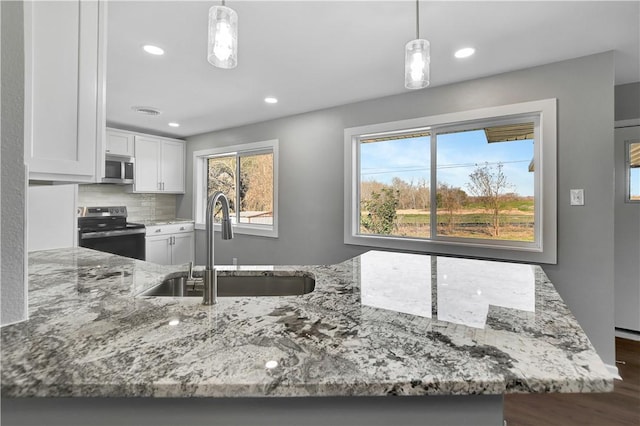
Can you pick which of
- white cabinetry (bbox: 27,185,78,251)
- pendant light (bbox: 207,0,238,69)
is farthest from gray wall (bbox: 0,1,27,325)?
white cabinetry (bbox: 27,185,78,251)

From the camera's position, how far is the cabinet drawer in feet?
14.3

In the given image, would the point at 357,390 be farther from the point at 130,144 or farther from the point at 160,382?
the point at 130,144

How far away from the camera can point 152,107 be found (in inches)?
139

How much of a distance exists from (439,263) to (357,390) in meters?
1.20

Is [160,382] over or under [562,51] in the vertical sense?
under

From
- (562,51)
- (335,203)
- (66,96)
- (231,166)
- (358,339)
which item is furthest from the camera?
(231,166)

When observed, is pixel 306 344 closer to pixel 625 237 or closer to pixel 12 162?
pixel 12 162

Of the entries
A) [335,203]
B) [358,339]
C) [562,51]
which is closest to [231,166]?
[335,203]

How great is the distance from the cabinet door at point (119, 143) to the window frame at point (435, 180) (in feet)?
10.4

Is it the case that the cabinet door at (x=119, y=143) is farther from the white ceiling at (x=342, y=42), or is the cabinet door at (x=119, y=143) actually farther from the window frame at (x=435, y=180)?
the window frame at (x=435, y=180)

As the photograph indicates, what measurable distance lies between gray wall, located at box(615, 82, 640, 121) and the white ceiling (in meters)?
0.12

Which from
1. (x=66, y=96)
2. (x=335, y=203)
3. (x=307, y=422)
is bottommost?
(x=307, y=422)

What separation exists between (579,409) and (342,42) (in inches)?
109

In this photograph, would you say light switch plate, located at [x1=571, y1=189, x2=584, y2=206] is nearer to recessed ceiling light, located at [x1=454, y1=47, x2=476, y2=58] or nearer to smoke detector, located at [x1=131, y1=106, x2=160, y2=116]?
recessed ceiling light, located at [x1=454, y1=47, x2=476, y2=58]
